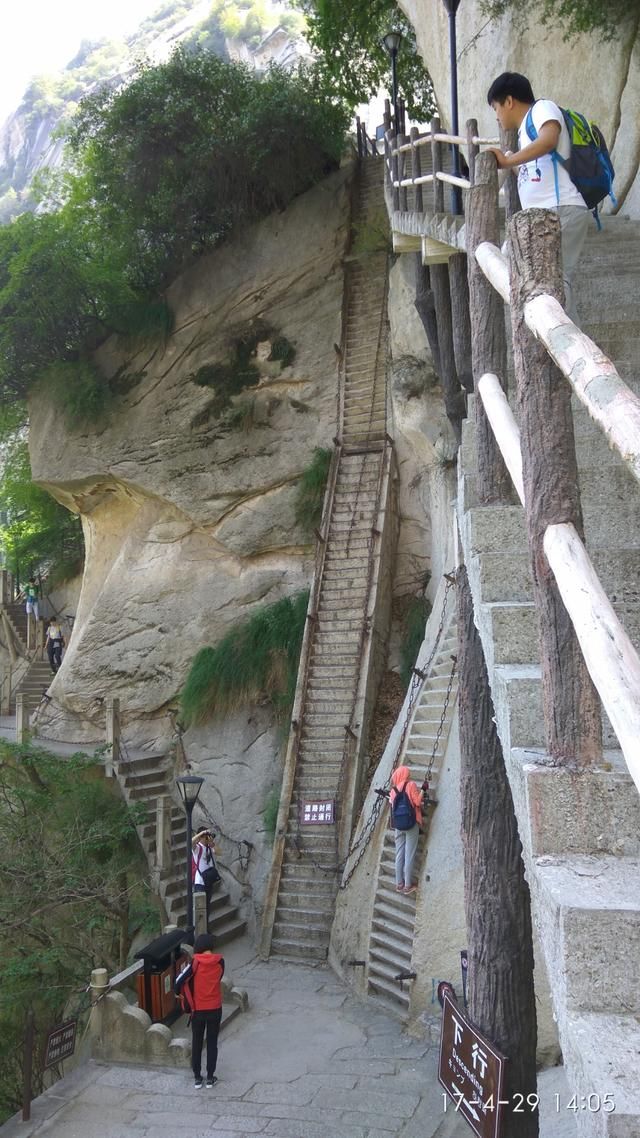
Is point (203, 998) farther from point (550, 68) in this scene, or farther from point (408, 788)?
point (550, 68)

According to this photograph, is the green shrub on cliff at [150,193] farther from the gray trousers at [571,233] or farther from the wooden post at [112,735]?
the gray trousers at [571,233]

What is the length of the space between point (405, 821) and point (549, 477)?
7080mm

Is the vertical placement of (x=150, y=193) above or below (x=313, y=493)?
above

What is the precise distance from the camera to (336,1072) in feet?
25.0

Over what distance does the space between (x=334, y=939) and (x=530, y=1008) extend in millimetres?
6165

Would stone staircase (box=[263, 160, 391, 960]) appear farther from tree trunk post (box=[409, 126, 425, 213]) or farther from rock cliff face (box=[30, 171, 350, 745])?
tree trunk post (box=[409, 126, 425, 213])

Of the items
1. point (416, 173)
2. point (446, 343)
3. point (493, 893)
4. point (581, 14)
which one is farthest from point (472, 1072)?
point (581, 14)

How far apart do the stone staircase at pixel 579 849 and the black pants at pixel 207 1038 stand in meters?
6.02

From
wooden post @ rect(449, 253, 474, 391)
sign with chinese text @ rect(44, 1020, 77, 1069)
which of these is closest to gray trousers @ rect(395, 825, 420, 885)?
sign with chinese text @ rect(44, 1020, 77, 1069)

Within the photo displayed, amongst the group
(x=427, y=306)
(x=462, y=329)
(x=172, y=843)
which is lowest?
(x=172, y=843)

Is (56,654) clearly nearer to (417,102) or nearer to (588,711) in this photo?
(417,102)

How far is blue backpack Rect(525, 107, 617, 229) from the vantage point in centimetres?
362

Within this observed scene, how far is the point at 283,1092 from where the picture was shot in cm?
729

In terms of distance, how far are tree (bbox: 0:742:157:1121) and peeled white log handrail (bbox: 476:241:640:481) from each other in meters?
10.2
